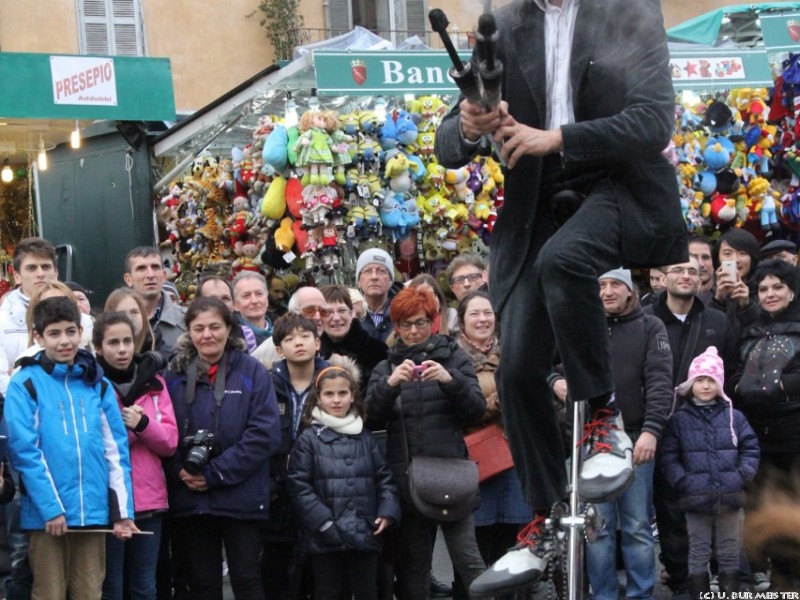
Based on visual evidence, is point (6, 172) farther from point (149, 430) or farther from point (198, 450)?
point (198, 450)

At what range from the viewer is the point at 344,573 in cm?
641

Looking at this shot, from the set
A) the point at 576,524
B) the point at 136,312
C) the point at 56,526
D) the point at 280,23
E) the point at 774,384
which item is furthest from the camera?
the point at 280,23

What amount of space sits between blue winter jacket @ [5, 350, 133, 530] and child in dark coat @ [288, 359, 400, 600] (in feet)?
2.78

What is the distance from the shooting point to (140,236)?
1067 centimetres

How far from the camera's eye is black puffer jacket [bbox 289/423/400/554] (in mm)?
6242

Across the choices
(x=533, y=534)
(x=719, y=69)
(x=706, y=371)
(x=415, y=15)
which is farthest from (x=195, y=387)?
(x=415, y=15)

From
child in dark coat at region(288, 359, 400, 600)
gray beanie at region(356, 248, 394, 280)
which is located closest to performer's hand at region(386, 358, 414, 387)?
child in dark coat at region(288, 359, 400, 600)

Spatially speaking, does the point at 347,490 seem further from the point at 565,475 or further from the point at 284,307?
the point at 284,307

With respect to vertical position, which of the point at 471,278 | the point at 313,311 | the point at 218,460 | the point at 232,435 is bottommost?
the point at 218,460

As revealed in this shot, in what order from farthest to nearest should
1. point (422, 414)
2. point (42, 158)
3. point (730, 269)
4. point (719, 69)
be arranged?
point (42, 158) → point (719, 69) → point (730, 269) → point (422, 414)

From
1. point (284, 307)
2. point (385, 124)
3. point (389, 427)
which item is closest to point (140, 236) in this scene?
point (284, 307)

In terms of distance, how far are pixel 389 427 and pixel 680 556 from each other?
1.81 m

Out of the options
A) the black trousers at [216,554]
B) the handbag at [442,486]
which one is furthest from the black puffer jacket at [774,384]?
the black trousers at [216,554]

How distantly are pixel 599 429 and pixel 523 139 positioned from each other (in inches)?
35.6
